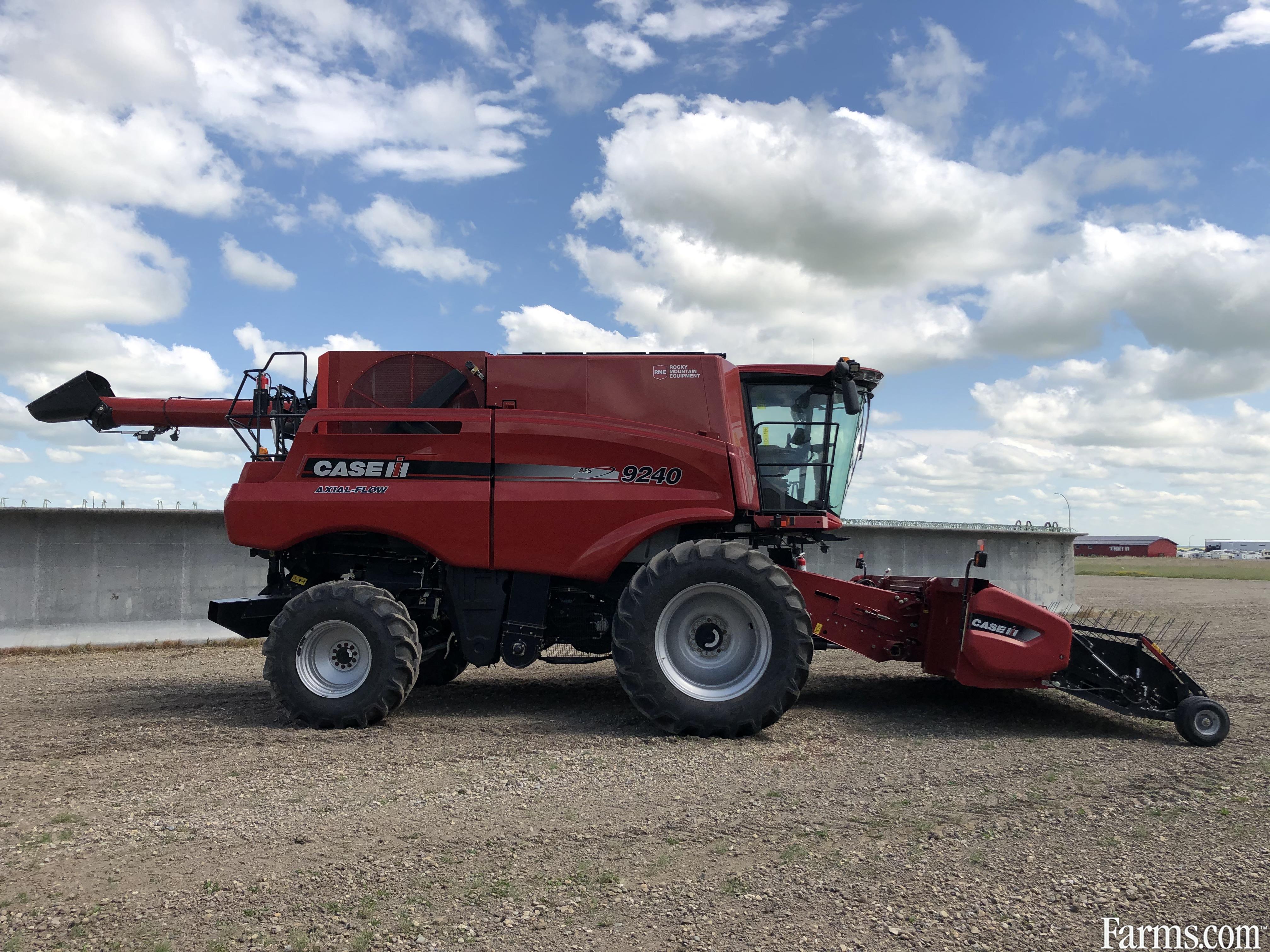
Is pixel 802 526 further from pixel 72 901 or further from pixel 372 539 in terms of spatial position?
pixel 72 901

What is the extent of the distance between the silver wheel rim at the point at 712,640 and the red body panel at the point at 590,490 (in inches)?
24.4

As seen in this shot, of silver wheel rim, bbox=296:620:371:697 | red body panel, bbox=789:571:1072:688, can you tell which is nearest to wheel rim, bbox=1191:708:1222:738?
red body panel, bbox=789:571:1072:688

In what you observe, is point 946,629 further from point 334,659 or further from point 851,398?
point 334,659

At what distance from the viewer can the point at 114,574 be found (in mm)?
11359

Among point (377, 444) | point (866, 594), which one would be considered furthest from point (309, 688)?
point (866, 594)

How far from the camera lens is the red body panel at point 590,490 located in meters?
7.06

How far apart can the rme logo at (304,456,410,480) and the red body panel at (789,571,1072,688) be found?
337cm

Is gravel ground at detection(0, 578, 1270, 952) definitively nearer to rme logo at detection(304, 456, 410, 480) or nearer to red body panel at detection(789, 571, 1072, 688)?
red body panel at detection(789, 571, 1072, 688)

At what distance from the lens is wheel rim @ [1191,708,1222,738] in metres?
6.24

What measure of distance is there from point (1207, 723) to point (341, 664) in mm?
6402

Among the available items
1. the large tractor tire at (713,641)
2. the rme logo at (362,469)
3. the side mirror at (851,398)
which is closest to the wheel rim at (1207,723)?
the large tractor tire at (713,641)

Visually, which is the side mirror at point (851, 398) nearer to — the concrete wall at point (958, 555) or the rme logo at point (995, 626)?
the rme logo at point (995, 626)

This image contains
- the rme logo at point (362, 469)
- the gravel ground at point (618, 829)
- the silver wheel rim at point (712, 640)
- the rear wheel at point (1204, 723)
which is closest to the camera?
the gravel ground at point (618, 829)

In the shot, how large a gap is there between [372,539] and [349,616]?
917mm
